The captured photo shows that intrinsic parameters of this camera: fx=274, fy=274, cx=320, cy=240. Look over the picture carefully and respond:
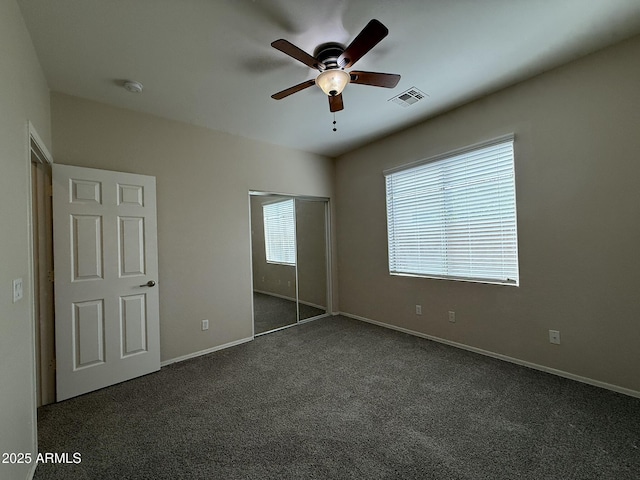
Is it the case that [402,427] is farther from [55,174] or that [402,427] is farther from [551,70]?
[55,174]

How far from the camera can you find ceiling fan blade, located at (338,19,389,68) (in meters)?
1.52

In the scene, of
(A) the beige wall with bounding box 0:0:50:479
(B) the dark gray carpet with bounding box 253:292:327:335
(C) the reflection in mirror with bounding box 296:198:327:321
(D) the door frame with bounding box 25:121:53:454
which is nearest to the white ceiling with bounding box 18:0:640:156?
(A) the beige wall with bounding box 0:0:50:479

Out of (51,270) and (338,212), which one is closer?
(51,270)

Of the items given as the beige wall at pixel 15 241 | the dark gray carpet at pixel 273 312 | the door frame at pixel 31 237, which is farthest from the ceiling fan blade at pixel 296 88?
the dark gray carpet at pixel 273 312

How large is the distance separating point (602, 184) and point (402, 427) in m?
2.50

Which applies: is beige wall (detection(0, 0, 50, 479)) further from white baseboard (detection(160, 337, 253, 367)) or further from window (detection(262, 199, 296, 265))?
window (detection(262, 199, 296, 265))

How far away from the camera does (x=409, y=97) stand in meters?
2.84

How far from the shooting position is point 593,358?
231cm

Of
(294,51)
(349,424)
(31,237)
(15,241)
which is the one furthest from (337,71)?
(349,424)

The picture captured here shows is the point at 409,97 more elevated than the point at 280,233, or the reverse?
the point at 409,97

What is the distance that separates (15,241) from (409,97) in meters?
3.26

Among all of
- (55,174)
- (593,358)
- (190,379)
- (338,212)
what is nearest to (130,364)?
(190,379)

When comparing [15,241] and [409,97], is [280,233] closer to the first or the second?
[409,97]

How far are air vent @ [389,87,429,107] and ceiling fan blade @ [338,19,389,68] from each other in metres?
1.07
